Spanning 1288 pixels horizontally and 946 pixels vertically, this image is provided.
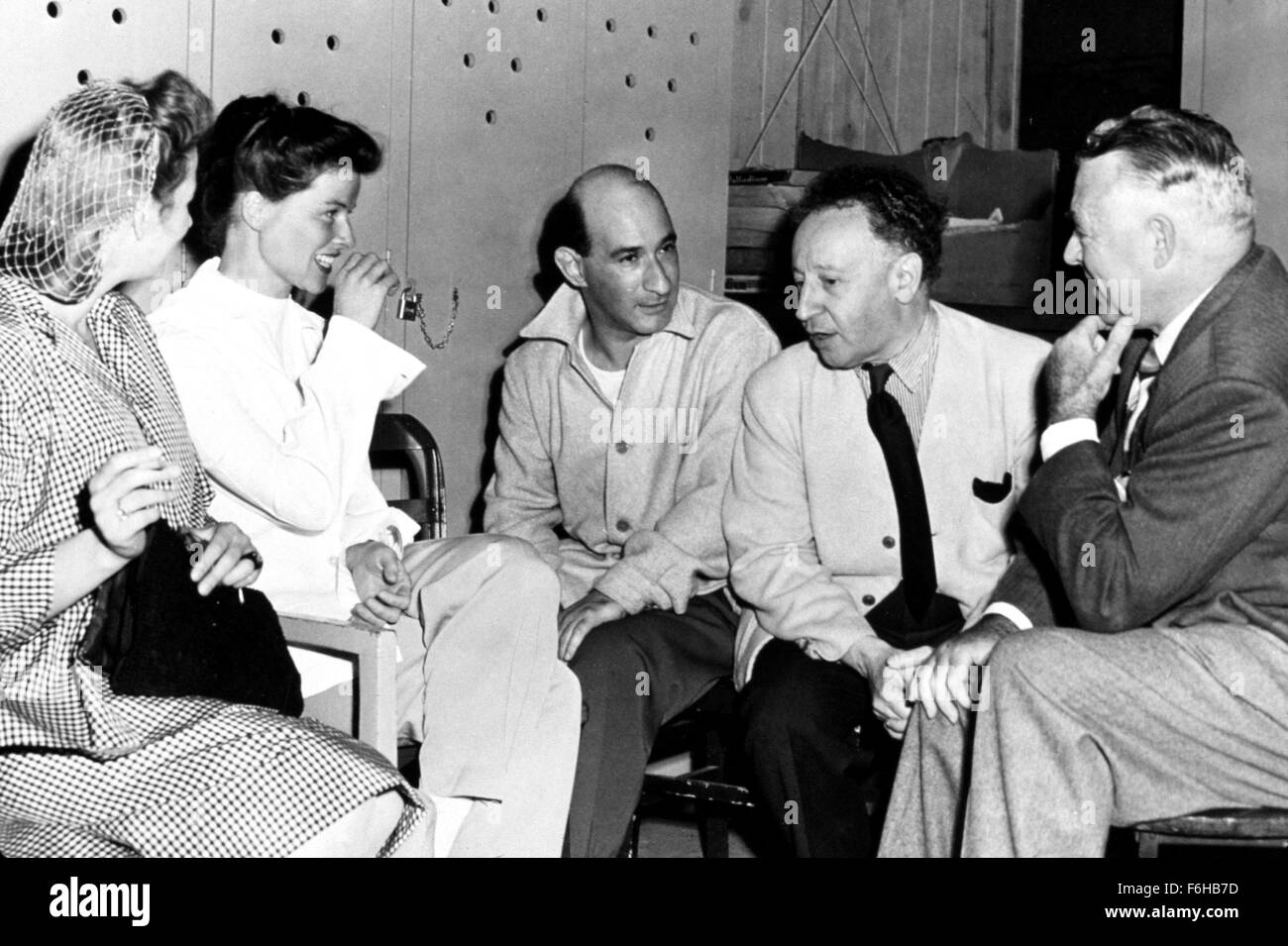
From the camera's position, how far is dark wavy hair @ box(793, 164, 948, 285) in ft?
9.89

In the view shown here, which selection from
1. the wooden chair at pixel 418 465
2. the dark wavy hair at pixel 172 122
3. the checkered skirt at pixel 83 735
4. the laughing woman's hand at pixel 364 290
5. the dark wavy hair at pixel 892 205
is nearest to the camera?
the checkered skirt at pixel 83 735

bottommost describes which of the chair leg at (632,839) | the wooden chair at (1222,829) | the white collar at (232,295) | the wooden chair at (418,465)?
the chair leg at (632,839)

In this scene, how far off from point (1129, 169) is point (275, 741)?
1.49 m

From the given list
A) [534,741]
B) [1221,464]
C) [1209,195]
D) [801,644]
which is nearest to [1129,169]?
[1209,195]

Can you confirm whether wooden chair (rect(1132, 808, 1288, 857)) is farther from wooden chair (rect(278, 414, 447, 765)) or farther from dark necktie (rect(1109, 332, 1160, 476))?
wooden chair (rect(278, 414, 447, 765))

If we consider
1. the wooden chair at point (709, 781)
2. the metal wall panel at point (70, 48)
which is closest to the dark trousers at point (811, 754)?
the wooden chair at point (709, 781)

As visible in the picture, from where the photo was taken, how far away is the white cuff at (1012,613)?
2574mm

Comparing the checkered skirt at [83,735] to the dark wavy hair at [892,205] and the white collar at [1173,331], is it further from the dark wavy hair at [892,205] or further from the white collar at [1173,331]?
the dark wavy hair at [892,205]

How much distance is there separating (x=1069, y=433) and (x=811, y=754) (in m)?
0.78

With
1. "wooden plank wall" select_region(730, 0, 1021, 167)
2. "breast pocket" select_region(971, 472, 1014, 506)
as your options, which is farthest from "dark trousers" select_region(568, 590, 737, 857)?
"wooden plank wall" select_region(730, 0, 1021, 167)

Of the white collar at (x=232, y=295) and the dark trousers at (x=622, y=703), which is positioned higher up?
the white collar at (x=232, y=295)

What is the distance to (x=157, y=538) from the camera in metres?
2.14

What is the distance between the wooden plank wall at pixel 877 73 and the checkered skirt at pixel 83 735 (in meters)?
3.35

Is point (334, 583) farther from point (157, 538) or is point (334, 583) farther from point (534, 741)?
point (157, 538)
